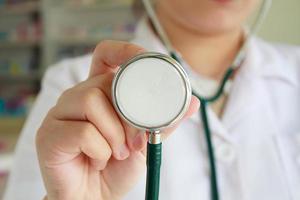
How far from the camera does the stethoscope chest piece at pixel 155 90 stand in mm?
A: 406

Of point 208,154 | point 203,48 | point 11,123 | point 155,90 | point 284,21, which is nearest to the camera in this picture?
point 155,90

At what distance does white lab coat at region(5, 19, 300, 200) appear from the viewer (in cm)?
73

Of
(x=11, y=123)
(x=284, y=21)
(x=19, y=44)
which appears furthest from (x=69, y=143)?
(x=19, y=44)

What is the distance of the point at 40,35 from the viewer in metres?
3.36

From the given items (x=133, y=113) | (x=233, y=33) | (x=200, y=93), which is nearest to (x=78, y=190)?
(x=133, y=113)

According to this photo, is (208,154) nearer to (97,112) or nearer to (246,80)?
(246,80)

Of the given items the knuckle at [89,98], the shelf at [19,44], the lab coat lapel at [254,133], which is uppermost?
the knuckle at [89,98]

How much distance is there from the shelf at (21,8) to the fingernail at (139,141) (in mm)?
3023

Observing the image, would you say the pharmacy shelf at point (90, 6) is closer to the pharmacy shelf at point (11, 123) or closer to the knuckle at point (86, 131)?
the pharmacy shelf at point (11, 123)

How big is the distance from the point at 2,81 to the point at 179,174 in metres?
3.30

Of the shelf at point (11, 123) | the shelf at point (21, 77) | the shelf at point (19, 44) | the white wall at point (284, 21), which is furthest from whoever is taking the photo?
the shelf at point (21, 77)

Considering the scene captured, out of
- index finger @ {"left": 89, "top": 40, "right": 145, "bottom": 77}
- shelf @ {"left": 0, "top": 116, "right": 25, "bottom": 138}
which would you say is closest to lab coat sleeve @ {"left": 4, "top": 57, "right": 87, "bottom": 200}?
index finger @ {"left": 89, "top": 40, "right": 145, "bottom": 77}

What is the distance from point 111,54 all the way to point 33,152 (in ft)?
1.15

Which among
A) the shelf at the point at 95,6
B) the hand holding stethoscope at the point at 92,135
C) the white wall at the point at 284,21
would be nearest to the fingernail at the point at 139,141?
the hand holding stethoscope at the point at 92,135
